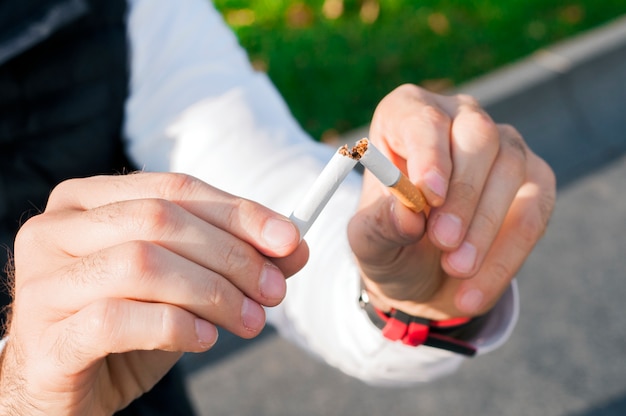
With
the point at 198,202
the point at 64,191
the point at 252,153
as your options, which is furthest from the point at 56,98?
the point at 198,202

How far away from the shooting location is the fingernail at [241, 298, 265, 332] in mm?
969

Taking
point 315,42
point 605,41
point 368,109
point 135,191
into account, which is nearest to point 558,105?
point 605,41

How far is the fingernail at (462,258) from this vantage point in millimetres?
1221

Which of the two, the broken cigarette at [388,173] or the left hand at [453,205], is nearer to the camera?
the broken cigarette at [388,173]

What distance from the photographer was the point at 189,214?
3.15ft

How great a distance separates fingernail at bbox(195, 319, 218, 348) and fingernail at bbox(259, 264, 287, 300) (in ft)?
0.24

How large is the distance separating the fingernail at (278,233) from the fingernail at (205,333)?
0.12m

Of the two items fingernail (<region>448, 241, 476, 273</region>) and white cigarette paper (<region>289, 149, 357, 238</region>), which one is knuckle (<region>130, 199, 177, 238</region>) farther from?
fingernail (<region>448, 241, 476, 273</region>)

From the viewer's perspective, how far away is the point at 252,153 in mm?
1649

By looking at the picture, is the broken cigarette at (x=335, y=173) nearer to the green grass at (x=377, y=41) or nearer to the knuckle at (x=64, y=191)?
the knuckle at (x=64, y=191)

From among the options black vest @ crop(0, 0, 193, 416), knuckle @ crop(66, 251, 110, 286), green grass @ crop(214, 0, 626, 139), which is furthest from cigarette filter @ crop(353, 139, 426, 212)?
green grass @ crop(214, 0, 626, 139)

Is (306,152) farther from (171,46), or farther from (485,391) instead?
(485,391)

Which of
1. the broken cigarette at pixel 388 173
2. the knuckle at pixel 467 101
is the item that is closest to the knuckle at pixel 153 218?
the broken cigarette at pixel 388 173

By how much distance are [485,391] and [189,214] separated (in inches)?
78.4
